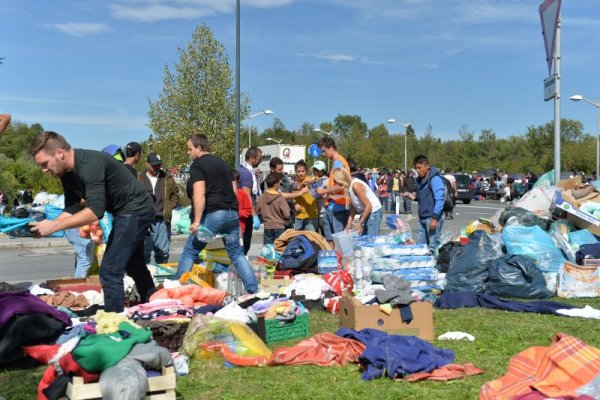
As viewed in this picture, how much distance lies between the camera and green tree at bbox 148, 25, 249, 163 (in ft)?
112

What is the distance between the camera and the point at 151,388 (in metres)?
4.02

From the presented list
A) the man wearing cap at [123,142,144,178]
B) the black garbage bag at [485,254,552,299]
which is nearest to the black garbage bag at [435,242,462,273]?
the black garbage bag at [485,254,552,299]

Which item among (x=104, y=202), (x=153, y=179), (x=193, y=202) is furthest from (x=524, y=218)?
(x=104, y=202)

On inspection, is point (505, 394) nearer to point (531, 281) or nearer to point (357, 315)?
point (357, 315)

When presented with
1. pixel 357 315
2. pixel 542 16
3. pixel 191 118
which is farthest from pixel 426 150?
pixel 357 315

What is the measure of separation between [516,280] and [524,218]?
7.09 feet

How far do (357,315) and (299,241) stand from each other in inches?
147

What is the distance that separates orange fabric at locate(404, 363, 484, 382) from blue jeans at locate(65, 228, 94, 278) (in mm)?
5135

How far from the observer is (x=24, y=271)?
482 inches

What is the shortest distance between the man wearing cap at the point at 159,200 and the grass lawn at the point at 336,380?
A: 13.2 ft

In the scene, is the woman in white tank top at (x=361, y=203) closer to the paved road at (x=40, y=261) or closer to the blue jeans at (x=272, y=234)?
the blue jeans at (x=272, y=234)

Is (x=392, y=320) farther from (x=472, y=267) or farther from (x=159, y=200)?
(x=159, y=200)

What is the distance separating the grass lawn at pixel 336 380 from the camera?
4582mm

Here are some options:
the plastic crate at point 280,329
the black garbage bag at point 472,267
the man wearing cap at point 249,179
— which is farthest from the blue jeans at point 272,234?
the plastic crate at point 280,329
